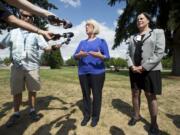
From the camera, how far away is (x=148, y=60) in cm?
638

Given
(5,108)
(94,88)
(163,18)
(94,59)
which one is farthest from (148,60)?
(163,18)

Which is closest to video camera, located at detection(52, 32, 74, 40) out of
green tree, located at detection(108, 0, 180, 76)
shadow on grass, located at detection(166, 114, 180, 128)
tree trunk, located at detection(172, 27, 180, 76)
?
shadow on grass, located at detection(166, 114, 180, 128)

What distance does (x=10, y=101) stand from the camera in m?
8.85

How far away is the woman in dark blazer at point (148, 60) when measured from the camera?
251 inches

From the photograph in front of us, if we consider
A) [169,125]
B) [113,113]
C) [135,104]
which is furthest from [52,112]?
[169,125]

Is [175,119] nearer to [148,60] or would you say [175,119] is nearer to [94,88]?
[148,60]

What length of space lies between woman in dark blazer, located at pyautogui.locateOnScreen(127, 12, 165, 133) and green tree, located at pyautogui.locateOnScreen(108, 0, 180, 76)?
39.3 ft

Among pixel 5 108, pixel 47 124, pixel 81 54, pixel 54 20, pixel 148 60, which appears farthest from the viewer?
pixel 5 108

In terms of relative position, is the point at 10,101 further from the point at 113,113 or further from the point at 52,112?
the point at 113,113

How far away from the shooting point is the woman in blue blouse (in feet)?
22.1

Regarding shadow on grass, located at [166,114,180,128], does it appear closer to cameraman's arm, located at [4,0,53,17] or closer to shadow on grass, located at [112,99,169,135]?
shadow on grass, located at [112,99,169,135]

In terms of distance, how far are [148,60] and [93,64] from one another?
42.8 inches

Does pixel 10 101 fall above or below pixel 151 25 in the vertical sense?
below

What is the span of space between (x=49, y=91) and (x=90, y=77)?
358 centimetres
